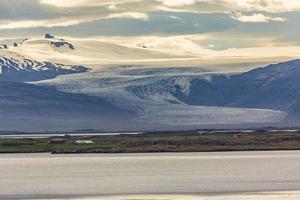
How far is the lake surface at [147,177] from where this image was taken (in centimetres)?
7006

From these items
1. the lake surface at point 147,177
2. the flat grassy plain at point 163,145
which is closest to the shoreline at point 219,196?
Result: the lake surface at point 147,177

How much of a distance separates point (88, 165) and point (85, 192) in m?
39.6

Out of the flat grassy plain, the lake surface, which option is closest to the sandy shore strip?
the lake surface

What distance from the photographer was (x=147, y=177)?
3346 inches

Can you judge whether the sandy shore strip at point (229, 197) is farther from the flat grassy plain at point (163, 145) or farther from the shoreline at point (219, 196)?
the flat grassy plain at point (163, 145)

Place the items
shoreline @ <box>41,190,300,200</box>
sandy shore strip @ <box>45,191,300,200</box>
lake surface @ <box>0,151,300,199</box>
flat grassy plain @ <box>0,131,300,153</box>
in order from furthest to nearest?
flat grassy plain @ <box>0,131,300,153</box>, lake surface @ <box>0,151,300,199</box>, shoreline @ <box>41,190,300,200</box>, sandy shore strip @ <box>45,191,300,200</box>

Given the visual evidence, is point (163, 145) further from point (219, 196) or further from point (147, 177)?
point (219, 196)

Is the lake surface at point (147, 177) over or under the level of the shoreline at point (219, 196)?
under

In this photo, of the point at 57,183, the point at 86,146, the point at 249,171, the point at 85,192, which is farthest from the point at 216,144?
the point at 85,192

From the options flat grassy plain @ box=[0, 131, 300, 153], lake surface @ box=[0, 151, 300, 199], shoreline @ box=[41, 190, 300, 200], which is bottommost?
flat grassy plain @ box=[0, 131, 300, 153]

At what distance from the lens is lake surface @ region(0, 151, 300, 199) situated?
70062mm

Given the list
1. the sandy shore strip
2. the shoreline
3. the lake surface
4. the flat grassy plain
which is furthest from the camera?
the flat grassy plain

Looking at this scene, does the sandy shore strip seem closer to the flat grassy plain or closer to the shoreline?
the shoreline

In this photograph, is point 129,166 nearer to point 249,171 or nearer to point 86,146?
point 249,171
